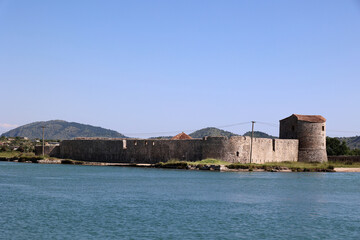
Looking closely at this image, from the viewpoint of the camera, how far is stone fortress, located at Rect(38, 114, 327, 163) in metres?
40.6

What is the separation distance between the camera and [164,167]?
140ft

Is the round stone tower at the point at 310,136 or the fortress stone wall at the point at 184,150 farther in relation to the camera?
the round stone tower at the point at 310,136

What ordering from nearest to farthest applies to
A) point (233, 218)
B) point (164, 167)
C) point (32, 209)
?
point (233, 218) → point (32, 209) → point (164, 167)

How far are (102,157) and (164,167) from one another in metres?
8.21

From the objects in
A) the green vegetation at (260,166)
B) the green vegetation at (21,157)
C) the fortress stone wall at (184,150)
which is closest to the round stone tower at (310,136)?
the fortress stone wall at (184,150)

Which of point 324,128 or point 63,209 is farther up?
point 324,128

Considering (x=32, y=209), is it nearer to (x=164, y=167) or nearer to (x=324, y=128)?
(x=164, y=167)

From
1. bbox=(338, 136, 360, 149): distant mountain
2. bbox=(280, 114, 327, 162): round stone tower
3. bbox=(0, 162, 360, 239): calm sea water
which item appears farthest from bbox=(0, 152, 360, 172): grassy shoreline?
bbox=(338, 136, 360, 149): distant mountain

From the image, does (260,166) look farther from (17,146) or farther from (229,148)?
(17,146)

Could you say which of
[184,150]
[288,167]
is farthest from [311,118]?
[184,150]

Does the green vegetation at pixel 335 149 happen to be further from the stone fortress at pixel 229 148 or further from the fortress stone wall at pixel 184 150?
the fortress stone wall at pixel 184 150

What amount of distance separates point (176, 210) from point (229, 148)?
21504 millimetres

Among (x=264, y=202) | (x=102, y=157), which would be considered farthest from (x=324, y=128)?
(x=264, y=202)

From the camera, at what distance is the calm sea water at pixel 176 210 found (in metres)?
15.2
